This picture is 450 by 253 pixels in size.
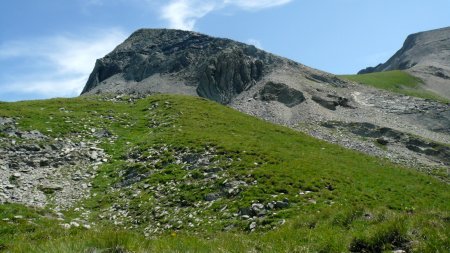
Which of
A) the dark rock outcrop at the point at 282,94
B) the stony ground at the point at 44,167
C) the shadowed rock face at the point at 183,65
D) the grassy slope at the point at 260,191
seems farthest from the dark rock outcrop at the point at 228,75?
the stony ground at the point at 44,167

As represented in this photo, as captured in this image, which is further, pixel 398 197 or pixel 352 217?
pixel 398 197

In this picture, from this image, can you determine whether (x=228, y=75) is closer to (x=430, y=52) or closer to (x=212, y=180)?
(x=212, y=180)

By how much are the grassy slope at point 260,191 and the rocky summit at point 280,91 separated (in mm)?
15920

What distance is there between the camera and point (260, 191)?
25.0 m

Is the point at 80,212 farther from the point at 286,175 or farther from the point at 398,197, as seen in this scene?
the point at 398,197

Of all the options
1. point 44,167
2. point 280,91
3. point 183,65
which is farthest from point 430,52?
point 44,167

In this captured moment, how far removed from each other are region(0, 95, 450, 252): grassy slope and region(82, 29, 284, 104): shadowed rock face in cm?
3179

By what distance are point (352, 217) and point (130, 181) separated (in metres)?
20.3

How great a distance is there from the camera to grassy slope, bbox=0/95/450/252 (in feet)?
33.0

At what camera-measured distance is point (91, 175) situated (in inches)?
1268

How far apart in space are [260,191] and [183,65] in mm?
83648

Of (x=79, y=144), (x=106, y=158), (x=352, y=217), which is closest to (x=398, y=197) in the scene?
(x=352, y=217)

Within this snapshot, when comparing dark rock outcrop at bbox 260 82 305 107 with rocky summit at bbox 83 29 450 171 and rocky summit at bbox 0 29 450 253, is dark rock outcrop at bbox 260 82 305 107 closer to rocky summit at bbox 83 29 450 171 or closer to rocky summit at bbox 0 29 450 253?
rocky summit at bbox 83 29 450 171

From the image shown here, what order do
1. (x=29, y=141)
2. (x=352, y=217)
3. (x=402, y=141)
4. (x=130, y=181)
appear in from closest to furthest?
1. (x=352, y=217)
2. (x=130, y=181)
3. (x=29, y=141)
4. (x=402, y=141)
